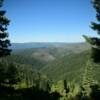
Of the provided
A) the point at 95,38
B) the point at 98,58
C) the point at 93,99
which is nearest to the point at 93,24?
the point at 95,38

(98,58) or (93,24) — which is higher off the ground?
(93,24)

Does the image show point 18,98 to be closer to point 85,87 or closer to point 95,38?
point 95,38

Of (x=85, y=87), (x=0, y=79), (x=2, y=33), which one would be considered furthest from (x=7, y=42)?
(x=85, y=87)

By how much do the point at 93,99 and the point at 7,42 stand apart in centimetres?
1216

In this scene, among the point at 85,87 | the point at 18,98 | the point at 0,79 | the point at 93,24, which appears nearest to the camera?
the point at 18,98

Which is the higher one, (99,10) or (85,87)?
(99,10)

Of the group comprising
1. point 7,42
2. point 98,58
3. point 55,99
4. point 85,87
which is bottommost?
point 85,87

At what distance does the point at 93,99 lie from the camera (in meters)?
22.8

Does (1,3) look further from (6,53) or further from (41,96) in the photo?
(41,96)

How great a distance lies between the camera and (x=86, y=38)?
27.3m

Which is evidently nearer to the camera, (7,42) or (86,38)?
(86,38)

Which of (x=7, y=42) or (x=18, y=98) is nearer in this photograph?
(x=18, y=98)

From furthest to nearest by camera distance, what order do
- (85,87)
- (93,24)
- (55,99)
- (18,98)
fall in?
(85,87) < (93,24) < (55,99) < (18,98)

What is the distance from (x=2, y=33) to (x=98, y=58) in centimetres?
1108
